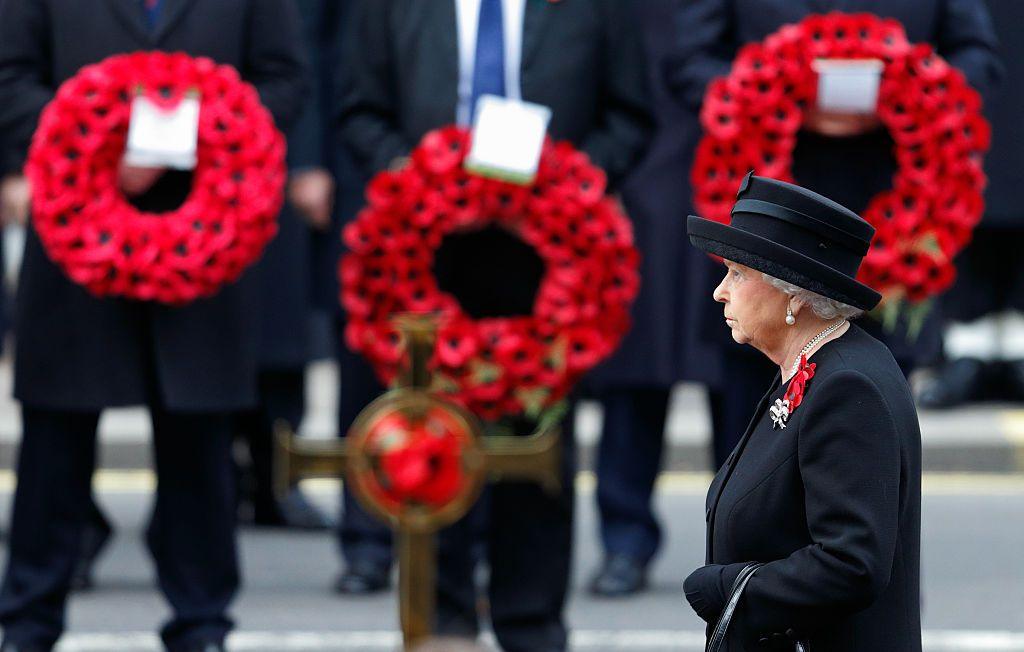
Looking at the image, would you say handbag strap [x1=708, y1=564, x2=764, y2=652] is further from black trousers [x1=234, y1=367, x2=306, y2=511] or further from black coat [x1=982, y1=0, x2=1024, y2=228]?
black coat [x1=982, y1=0, x2=1024, y2=228]

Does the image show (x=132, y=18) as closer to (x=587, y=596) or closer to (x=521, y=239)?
(x=521, y=239)

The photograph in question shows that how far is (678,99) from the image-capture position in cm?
631

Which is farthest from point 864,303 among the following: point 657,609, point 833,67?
point 657,609

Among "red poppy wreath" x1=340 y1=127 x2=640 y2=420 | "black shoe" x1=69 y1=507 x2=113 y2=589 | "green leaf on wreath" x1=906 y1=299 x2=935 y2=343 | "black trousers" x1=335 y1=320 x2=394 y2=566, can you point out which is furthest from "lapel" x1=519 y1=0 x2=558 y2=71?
"black shoe" x1=69 y1=507 x2=113 y2=589

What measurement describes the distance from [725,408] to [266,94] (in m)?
1.51

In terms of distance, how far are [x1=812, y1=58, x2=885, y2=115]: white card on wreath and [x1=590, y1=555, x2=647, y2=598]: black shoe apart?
1.98m

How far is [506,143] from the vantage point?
566 cm

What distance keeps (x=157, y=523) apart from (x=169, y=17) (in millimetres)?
1340

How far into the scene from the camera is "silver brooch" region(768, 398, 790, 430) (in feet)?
11.6

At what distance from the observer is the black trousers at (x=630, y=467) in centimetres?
727

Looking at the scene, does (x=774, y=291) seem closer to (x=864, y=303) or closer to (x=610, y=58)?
(x=864, y=303)

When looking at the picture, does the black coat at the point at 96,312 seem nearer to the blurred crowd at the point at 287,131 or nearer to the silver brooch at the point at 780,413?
the blurred crowd at the point at 287,131

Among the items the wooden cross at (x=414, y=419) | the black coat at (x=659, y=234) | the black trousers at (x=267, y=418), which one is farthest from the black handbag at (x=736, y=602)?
the black trousers at (x=267, y=418)

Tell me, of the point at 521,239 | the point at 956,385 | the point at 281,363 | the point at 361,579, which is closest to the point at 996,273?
the point at 956,385
